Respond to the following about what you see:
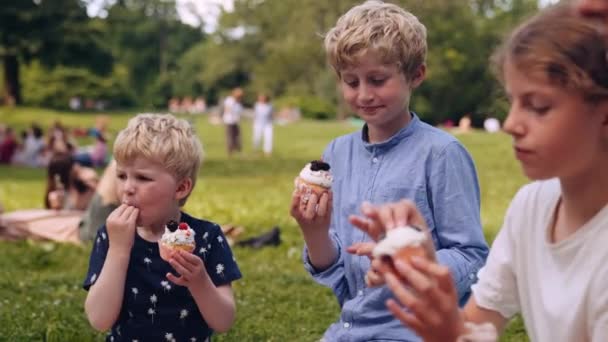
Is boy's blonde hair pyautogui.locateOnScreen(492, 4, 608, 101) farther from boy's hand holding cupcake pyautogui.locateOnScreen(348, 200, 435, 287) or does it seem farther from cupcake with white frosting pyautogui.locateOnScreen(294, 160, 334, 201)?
cupcake with white frosting pyautogui.locateOnScreen(294, 160, 334, 201)

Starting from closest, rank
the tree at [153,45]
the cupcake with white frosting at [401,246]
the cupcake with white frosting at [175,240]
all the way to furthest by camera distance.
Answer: the cupcake with white frosting at [401,246]
the cupcake with white frosting at [175,240]
the tree at [153,45]

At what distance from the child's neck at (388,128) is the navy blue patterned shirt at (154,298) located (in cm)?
85

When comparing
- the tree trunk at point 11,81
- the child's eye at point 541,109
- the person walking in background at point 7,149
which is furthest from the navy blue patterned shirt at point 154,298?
the tree trunk at point 11,81

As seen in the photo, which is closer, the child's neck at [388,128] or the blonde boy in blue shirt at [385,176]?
the blonde boy in blue shirt at [385,176]

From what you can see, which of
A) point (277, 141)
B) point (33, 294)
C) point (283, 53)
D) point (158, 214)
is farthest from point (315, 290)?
point (283, 53)

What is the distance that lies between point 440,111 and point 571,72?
60.2 metres

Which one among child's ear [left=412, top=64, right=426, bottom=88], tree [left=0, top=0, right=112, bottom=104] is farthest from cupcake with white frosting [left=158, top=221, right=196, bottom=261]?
tree [left=0, top=0, right=112, bottom=104]

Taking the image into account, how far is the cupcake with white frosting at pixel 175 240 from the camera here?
3504mm

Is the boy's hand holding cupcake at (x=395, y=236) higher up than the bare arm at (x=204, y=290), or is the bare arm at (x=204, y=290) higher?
the boy's hand holding cupcake at (x=395, y=236)

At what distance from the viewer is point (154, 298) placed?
3.77 metres

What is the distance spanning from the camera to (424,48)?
3740mm

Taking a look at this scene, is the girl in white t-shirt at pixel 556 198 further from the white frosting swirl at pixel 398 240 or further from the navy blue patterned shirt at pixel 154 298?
the navy blue patterned shirt at pixel 154 298

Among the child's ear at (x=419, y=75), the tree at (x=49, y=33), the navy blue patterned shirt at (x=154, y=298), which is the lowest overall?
the navy blue patterned shirt at (x=154, y=298)

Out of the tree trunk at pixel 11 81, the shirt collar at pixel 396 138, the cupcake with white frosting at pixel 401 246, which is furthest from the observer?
the tree trunk at pixel 11 81
